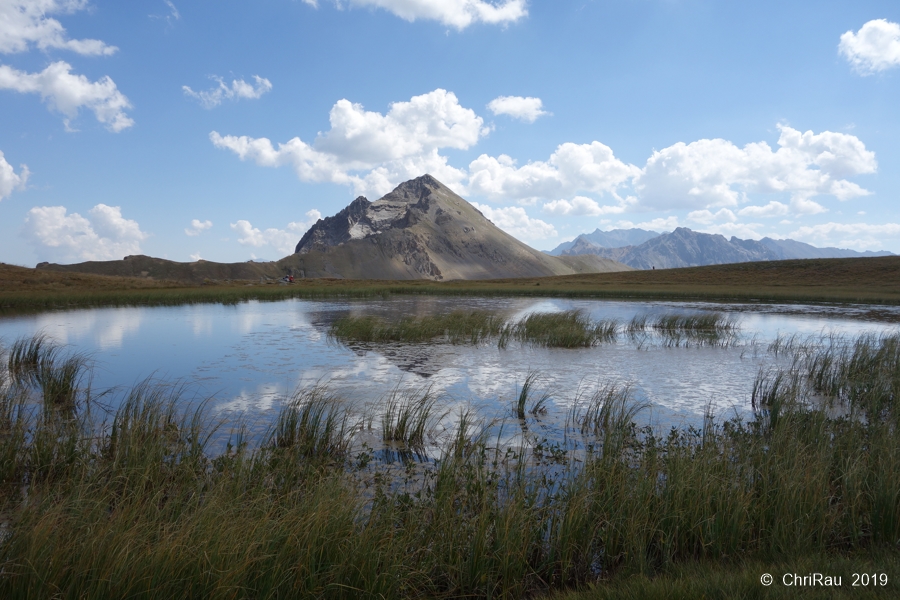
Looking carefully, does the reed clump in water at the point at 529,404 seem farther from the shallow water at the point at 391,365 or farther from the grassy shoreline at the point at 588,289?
the grassy shoreline at the point at 588,289

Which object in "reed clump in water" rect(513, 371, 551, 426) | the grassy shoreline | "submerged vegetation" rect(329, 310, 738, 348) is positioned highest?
the grassy shoreline

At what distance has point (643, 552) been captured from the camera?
4852 mm

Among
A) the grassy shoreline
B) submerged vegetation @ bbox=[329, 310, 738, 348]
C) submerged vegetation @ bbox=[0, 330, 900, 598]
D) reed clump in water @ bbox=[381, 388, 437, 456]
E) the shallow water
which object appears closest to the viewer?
submerged vegetation @ bbox=[0, 330, 900, 598]

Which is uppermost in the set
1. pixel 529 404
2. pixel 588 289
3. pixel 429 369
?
pixel 588 289

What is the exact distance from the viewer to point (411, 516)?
203 inches

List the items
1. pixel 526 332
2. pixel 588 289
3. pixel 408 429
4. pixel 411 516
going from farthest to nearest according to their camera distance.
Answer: pixel 588 289, pixel 526 332, pixel 408 429, pixel 411 516

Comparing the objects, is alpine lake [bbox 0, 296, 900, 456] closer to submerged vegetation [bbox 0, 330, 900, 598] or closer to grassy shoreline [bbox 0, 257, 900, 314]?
submerged vegetation [bbox 0, 330, 900, 598]

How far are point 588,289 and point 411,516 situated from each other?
191 feet

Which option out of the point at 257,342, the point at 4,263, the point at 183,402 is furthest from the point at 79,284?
the point at 183,402

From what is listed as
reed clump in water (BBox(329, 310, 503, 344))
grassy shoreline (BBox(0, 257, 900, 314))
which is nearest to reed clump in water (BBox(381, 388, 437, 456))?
reed clump in water (BBox(329, 310, 503, 344))

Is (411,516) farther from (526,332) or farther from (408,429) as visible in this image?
(526,332)

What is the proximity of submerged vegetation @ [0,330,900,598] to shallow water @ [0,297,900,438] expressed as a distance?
3039 millimetres

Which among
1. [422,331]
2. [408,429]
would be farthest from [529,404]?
[422,331]

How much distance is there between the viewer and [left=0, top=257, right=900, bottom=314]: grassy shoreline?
41656mm
